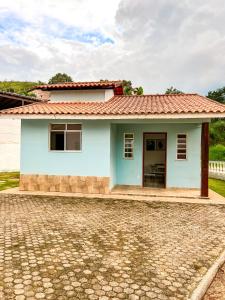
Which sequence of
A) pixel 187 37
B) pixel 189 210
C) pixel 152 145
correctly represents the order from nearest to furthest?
1. pixel 189 210
2. pixel 152 145
3. pixel 187 37

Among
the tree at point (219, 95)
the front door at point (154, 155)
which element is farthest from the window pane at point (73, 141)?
the tree at point (219, 95)

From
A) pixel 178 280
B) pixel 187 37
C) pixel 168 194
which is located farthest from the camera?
pixel 187 37

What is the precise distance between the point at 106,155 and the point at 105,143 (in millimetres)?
497

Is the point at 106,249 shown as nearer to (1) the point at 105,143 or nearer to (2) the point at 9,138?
(1) the point at 105,143

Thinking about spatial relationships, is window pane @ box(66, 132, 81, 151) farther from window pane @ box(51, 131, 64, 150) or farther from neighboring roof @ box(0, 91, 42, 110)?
neighboring roof @ box(0, 91, 42, 110)

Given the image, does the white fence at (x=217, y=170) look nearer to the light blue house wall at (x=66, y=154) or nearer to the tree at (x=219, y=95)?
the light blue house wall at (x=66, y=154)

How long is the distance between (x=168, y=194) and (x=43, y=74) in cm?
6079

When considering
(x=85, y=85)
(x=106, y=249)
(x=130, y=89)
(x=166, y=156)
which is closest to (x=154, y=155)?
(x=166, y=156)

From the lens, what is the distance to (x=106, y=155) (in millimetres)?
11891

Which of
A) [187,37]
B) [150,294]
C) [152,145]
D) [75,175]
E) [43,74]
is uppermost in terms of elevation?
[43,74]

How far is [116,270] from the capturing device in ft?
15.7

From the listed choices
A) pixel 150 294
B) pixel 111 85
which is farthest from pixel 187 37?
pixel 150 294

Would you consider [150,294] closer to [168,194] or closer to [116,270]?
[116,270]

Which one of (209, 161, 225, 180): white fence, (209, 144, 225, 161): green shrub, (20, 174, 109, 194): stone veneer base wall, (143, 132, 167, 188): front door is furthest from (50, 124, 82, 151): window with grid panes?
(209, 144, 225, 161): green shrub
